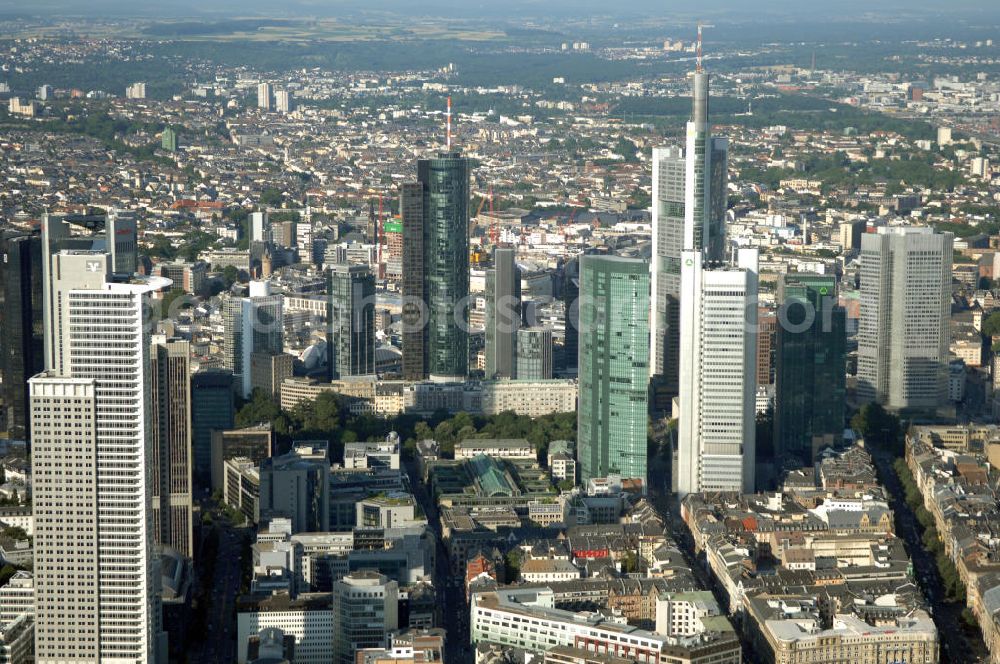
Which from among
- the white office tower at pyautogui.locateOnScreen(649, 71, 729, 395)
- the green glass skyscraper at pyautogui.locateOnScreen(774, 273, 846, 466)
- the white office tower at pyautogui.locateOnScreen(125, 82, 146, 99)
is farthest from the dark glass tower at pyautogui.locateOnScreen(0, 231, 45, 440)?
the white office tower at pyautogui.locateOnScreen(125, 82, 146, 99)

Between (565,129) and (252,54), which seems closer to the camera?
(565,129)

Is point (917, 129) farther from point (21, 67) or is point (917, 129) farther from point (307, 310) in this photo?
point (307, 310)

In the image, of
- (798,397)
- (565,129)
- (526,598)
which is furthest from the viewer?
(565,129)

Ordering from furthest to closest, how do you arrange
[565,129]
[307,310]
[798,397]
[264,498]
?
[565,129] < [307,310] < [798,397] < [264,498]

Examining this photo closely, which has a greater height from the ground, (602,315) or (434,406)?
(602,315)

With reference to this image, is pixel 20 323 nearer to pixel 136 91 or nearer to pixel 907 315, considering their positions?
pixel 907 315

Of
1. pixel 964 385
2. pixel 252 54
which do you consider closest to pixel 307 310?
pixel 964 385

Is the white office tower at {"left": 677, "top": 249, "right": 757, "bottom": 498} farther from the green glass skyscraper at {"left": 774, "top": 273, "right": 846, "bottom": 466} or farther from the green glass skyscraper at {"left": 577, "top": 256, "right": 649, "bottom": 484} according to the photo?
the green glass skyscraper at {"left": 774, "top": 273, "right": 846, "bottom": 466}
